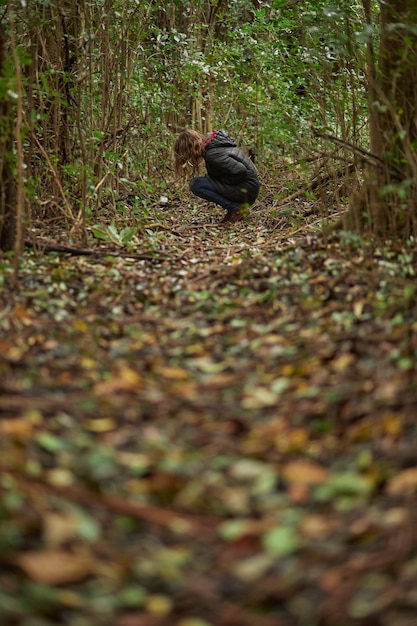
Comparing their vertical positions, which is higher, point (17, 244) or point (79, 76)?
point (79, 76)

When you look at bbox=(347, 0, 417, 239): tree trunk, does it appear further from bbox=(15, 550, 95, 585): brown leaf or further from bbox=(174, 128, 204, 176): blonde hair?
bbox=(15, 550, 95, 585): brown leaf

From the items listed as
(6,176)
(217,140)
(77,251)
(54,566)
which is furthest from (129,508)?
(217,140)

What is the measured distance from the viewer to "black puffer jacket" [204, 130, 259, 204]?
777 centimetres

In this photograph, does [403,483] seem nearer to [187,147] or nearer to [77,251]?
[77,251]

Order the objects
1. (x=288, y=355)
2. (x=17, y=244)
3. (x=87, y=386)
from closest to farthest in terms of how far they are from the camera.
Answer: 1. (x=87, y=386)
2. (x=288, y=355)
3. (x=17, y=244)

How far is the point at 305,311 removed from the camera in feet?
12.1

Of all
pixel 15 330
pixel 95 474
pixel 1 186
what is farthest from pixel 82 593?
pixel 1 186

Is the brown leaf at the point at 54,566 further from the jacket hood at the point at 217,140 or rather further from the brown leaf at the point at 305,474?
the jacket hood at the point at 217,140

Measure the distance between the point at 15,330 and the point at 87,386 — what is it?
76 centimetres

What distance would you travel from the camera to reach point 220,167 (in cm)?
782

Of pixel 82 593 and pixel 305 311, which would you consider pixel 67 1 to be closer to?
pixel 305 311

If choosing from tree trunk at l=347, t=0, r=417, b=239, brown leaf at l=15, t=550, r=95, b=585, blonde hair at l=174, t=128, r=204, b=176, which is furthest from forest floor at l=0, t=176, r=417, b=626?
blonde hair at l=174, t=128, r=204, b=176

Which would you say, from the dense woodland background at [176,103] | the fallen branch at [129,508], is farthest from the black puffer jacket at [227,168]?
the fallen branch at [129,508]

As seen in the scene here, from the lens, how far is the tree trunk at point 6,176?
4.41m
